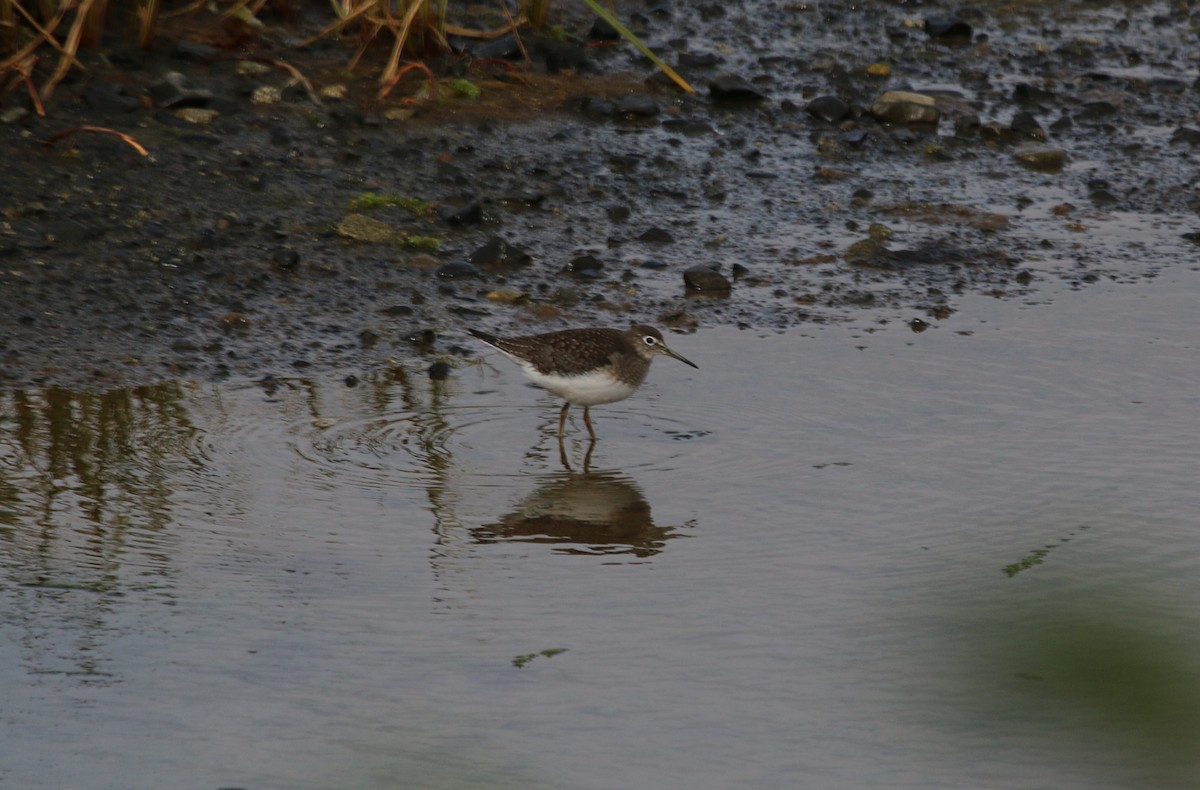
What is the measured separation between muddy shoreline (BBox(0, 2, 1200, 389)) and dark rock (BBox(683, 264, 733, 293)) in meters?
0.03

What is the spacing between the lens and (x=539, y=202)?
11195mm

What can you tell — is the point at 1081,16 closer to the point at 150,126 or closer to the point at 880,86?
the point at 880,86

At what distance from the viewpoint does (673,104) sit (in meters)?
13.2

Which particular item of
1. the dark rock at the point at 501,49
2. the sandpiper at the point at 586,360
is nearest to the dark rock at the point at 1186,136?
the dark rock at the point at 501,49

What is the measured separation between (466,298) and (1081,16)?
10.2m

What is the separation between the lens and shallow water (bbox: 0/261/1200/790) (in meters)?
4.75

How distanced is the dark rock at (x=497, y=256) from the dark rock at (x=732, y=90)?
3.73 m

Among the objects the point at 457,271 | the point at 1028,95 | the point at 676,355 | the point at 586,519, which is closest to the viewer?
the point at 586,519

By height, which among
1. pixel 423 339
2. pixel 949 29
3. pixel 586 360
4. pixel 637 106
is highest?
pixel 949 29

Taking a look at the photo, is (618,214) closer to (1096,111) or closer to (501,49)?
(501,49)

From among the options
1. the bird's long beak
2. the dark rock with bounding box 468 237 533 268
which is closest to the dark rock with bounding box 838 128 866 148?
the dark rock with bounding box 468 237 533 268

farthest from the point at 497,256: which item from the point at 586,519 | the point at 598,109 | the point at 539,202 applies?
the point at 586,519

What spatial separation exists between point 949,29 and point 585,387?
9.46 m

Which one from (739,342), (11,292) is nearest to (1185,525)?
(739,342)
